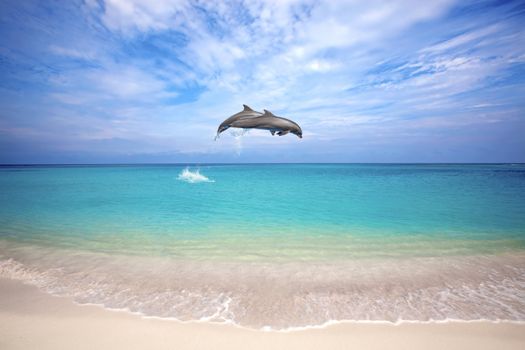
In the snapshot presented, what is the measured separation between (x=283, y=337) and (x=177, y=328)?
5.86ft

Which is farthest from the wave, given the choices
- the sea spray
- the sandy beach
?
the sea spray

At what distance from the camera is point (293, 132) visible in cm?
458

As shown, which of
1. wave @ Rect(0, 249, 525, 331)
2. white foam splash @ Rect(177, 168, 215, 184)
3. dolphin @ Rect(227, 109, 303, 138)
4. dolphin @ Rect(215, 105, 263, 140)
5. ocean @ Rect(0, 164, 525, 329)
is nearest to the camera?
dolphin @ Rect(227, 109, 303, 138)

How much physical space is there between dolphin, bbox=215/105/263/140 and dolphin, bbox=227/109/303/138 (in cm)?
6

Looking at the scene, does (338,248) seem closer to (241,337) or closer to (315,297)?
(315,297)

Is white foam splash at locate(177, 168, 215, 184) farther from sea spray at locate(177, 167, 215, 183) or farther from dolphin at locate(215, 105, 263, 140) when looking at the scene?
dolphin at locate(215, 105, 263, 140)

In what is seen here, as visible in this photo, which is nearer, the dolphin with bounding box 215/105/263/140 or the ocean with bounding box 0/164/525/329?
the dolphin with bounding box 215/105/263/140

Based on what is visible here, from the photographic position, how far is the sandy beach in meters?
3.71

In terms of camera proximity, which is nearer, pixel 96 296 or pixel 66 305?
pixel 66 305

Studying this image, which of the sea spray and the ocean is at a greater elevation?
the ocean

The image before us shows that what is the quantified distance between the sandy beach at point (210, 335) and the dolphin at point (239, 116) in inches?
137

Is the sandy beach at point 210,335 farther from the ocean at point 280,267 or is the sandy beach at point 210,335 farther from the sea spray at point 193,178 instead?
the sea spray at point 193,178

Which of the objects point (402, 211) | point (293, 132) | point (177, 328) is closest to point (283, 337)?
point (177, 328)

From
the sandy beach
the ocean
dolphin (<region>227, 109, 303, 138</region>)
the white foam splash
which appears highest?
dolphin (<region>227, 109, 303, 138</region>)
